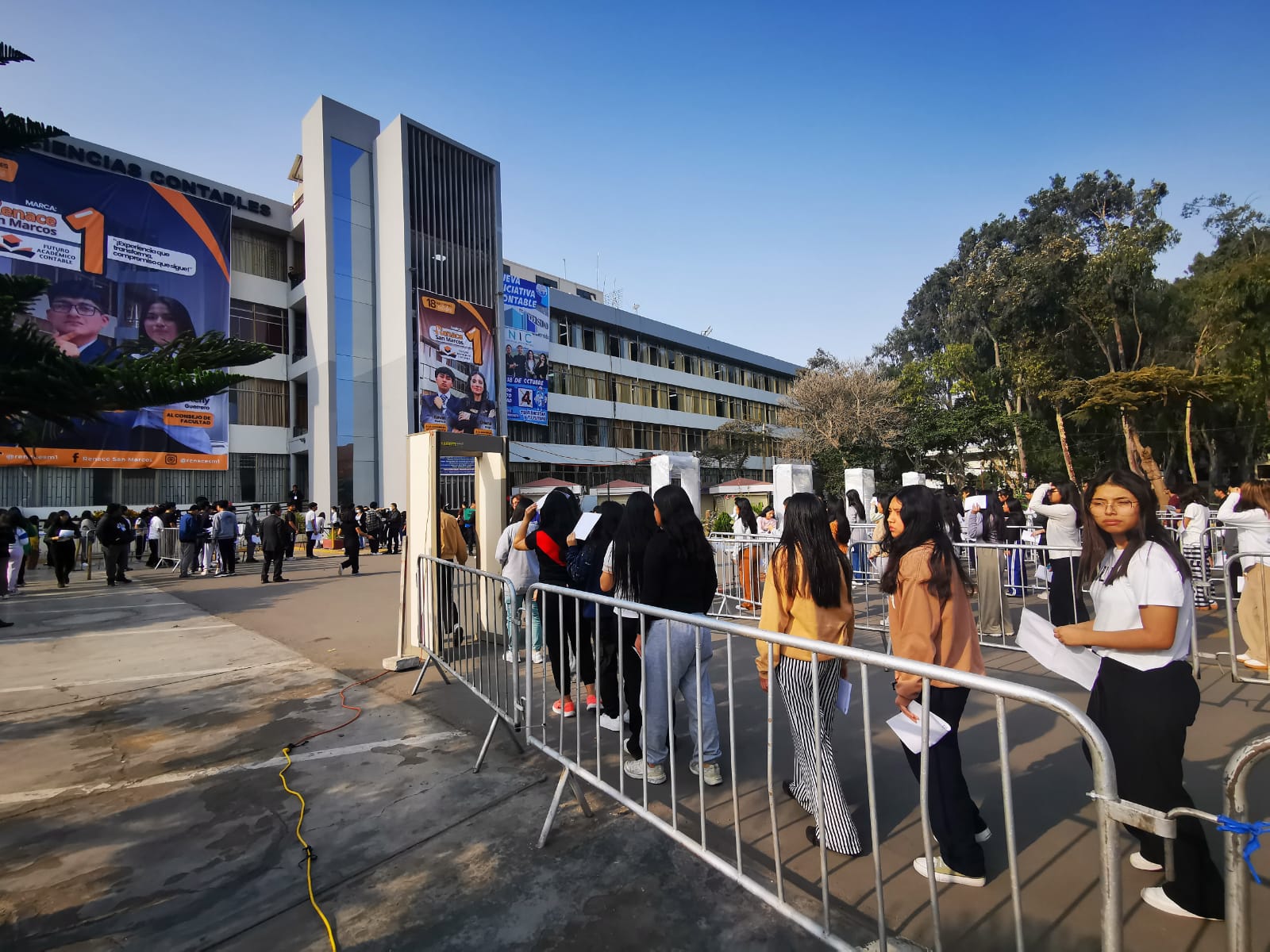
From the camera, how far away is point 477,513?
24.5 ft

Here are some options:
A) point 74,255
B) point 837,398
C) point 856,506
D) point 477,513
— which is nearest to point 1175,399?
point 837,398

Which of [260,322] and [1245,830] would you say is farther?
[260,322]

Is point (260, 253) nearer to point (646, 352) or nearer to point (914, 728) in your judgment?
point (646, 352)

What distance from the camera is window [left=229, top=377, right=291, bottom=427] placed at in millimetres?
26781

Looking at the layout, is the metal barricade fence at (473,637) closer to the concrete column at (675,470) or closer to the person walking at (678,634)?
the person walking at (678,634)

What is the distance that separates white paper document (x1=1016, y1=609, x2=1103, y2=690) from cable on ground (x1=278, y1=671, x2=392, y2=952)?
2930 mm

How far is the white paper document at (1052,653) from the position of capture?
8.20 feet

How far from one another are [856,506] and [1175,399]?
21.5m

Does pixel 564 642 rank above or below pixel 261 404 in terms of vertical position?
below

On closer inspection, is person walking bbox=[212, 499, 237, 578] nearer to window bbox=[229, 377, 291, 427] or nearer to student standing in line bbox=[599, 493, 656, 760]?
student standing in line bbox=[599, 493, 656, 760]

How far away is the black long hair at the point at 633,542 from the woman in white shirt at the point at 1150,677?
2141 millimetres

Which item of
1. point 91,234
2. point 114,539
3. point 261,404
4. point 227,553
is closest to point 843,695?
point 114,539

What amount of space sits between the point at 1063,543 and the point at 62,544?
57.1 feet

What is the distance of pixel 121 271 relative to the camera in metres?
21.8
